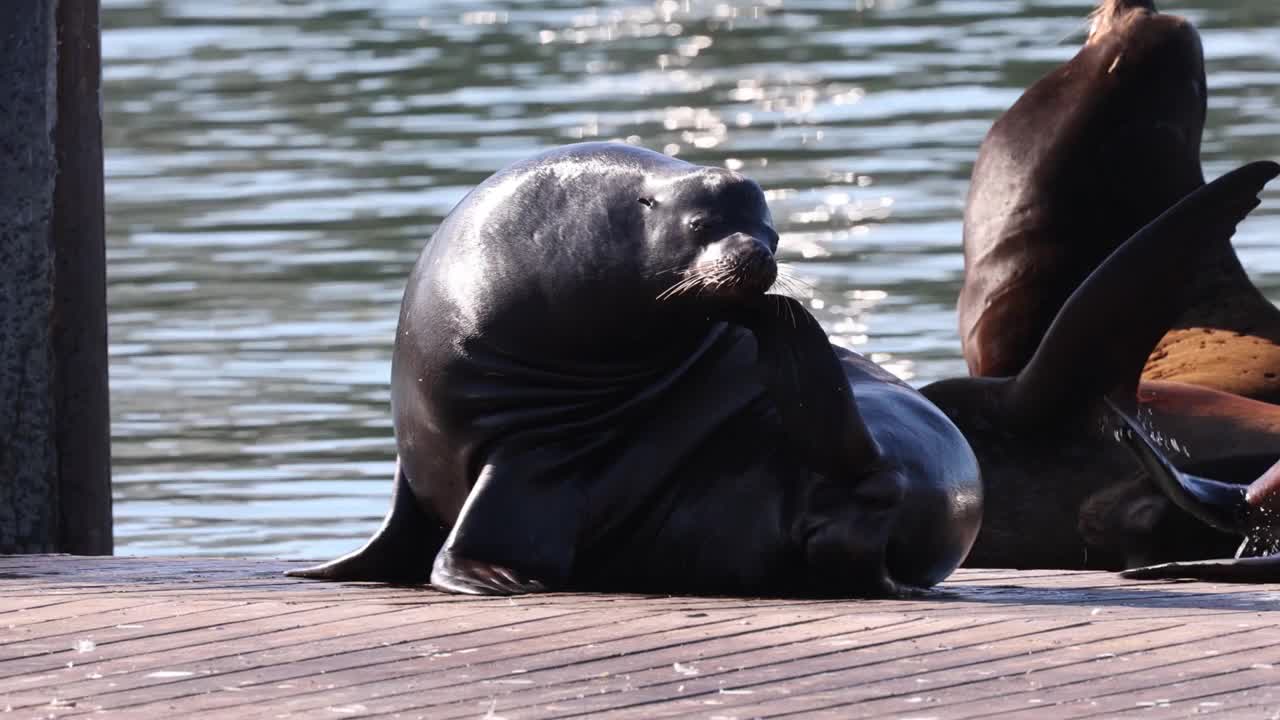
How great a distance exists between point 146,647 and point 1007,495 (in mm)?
3486

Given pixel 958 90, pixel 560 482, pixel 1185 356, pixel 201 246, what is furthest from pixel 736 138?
pixel 560 482

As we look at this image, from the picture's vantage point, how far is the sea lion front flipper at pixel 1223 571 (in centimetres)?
662

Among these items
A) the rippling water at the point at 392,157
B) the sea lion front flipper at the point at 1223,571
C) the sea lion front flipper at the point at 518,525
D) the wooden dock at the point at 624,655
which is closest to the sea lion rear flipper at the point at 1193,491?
the sea lion front flipper at the point at 1223,571

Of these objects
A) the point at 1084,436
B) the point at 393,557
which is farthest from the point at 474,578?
the point at 1084,436

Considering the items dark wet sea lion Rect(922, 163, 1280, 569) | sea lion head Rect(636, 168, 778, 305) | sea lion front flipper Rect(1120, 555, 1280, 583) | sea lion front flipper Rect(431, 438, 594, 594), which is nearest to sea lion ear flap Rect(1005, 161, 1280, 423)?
dark wet sea lion Rect(922, 163, 1280, 569)

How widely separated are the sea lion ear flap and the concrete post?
8.28ft

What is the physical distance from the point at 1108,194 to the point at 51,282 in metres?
3.52

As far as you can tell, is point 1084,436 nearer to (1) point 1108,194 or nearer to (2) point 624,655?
(1) point 1108,194

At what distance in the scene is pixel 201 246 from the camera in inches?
623

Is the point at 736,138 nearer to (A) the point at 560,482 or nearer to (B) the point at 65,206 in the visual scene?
(B) the point at 65,206

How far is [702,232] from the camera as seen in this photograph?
608 centimetres

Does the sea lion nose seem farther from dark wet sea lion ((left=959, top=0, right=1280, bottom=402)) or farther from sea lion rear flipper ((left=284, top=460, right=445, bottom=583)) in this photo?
dark wet sea lion ((left=959, top=0, right=1280, bottom=402))

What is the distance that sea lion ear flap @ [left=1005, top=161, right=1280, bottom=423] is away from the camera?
280 inches

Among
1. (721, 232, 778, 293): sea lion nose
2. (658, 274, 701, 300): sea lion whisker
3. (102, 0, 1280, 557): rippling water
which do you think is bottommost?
(102, 0, 1280, 557): rippling water
